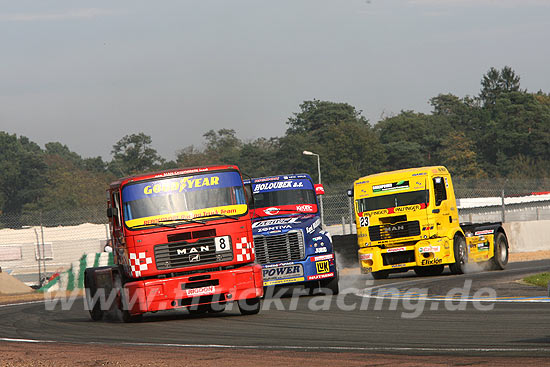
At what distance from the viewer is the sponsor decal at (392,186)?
2255 cm

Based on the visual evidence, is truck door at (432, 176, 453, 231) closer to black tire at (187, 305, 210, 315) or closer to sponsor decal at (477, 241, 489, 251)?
sponsor decal at (477, 241, 489, 251)

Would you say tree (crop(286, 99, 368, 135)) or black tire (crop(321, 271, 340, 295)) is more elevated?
tree (crop(286, 99, 368, 135))

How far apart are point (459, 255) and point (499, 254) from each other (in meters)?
2.58

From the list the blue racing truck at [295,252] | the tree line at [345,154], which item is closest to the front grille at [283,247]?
the blue racing truck at [295,252]

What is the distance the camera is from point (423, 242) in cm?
2231

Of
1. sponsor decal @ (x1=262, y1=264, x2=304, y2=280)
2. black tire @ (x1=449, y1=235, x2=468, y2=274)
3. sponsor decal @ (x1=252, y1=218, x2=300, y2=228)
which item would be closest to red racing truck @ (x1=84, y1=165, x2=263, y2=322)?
sponsor decal @ (x1=262, y1=264, x2=304, y2=280)

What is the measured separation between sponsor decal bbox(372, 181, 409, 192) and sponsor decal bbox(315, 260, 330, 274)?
561 centimetres

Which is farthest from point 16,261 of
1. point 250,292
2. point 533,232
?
point 250,292

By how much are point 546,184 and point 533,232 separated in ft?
16.8

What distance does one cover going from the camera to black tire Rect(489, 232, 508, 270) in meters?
24.9

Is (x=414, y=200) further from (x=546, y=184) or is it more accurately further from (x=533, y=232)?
(x=546, y=184)

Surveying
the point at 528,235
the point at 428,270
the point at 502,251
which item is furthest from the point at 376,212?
the point at 528,235

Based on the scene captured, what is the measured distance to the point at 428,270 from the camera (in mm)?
24844


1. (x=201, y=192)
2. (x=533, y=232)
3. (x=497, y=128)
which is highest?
(x=497, y=128)
